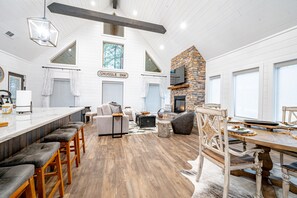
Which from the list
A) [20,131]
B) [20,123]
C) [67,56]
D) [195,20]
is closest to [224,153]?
[20,131]

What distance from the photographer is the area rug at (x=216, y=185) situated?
A: 1.54 m

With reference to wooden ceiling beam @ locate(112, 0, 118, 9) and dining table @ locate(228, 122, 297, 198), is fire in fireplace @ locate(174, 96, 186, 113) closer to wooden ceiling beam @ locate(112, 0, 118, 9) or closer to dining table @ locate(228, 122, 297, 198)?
dining table @ locate(228, 122, 297, 198)

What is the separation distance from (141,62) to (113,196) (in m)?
6.62

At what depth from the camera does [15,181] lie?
2.44 feet

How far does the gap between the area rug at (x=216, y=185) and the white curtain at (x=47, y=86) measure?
21.4ft

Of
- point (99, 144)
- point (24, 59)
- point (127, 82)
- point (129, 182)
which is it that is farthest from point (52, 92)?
point (129, 182)

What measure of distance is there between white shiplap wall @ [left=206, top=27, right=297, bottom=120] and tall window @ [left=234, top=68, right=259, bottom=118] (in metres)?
0.16

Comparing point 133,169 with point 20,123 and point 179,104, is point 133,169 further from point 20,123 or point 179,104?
point 179,104

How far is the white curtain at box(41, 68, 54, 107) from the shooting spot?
5.75m

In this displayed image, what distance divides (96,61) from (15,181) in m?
6.55

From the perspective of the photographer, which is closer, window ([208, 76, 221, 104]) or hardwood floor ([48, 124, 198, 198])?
hardwood floor ([48, 124, 198, 198])

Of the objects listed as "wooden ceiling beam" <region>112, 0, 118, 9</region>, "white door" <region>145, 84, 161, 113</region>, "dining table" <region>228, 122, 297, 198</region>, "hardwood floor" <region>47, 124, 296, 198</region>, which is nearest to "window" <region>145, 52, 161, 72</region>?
"white door" <region>145, 84, 161, 113</region>

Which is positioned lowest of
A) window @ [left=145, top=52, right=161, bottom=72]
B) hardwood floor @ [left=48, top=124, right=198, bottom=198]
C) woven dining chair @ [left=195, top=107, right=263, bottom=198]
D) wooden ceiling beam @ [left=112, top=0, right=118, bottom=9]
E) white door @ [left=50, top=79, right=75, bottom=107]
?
hardwood floor @ [left=48, top=124, right=198, bottom=198]

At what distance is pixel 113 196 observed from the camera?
1.50 metres
